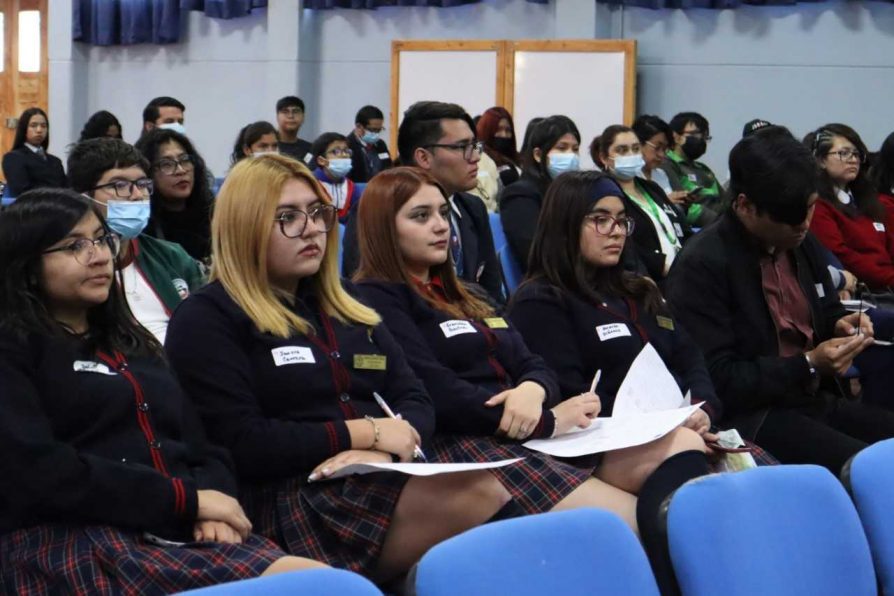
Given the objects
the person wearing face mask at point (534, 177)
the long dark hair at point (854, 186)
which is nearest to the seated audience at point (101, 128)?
the person wearing face mask at point (534, 177)

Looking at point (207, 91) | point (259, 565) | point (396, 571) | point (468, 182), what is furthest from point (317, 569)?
point (207, 91)

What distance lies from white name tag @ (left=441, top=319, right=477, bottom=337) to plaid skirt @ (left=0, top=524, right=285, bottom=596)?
35.0 inches

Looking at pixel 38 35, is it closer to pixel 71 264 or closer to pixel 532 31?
pixel 532 31

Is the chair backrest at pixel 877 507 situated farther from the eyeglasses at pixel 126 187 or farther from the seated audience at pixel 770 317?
the eyeglasses at pixel 126 187

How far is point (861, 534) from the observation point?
1.91m

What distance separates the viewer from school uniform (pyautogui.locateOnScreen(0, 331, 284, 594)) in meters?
1.86

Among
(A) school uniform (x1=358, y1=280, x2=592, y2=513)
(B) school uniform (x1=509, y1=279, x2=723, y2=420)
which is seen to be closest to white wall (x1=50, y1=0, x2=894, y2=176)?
(B) school uniform (x1=509, y1=279, x2=723, y2=420)

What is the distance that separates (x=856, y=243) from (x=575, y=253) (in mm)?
2082

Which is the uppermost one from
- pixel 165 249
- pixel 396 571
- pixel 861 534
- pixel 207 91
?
pixel 207 91

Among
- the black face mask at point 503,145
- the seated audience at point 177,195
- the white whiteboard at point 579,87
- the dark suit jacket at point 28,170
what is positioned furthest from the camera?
the white whiteboard at point 579,87

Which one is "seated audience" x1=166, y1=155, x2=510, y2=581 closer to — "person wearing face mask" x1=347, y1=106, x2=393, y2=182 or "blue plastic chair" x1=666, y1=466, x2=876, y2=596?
"blue plastic chair" x1=666, y1=466, x2=876, y2=596

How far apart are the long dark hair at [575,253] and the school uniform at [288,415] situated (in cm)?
79

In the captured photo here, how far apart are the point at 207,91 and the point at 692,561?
9169 millimetres

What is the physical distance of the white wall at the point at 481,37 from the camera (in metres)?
8.73
